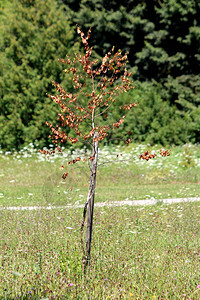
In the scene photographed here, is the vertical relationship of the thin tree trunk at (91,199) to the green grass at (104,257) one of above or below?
above

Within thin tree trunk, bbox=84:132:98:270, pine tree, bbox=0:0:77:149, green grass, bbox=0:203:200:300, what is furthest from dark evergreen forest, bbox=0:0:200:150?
thin tree trunk, bbox=84:132:98:270

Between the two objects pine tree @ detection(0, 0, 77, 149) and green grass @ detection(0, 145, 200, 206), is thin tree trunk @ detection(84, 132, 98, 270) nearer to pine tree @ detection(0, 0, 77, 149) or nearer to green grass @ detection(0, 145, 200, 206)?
green grass @ detection(0, 145, 200, 206)

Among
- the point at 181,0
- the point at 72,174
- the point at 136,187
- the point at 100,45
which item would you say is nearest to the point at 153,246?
the point at 136,187

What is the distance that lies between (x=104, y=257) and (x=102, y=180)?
8.37 m

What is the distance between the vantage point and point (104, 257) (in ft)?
16.3

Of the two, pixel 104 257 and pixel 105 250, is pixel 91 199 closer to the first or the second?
pixel 104 257

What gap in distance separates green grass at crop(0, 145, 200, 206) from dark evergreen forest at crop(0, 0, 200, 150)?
7.36 ft

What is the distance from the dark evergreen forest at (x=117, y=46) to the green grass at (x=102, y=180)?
7.36 ft

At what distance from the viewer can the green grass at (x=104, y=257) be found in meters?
4.00

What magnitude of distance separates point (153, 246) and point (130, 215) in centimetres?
216

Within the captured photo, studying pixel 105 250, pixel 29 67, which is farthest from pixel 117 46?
pixel 105 250

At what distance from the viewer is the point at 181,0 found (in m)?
21.1

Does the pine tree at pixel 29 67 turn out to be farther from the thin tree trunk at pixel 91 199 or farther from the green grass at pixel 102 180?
the thin tree trunk at pixel 91 199

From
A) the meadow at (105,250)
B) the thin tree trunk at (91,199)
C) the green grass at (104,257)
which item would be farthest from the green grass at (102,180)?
the thin tree trunk at (91,199)
